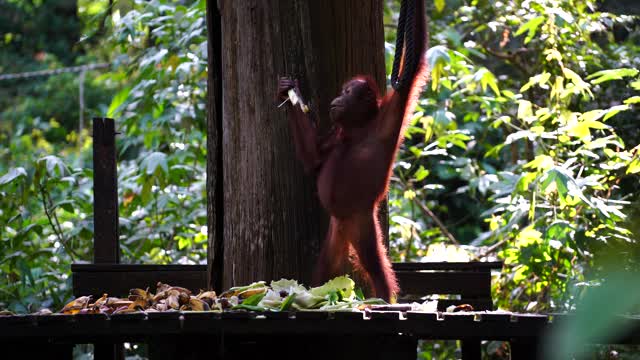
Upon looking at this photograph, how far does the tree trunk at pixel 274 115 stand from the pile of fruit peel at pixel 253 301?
22 cm

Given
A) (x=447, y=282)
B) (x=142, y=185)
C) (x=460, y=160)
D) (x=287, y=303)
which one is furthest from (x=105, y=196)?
(x=460, y=160)

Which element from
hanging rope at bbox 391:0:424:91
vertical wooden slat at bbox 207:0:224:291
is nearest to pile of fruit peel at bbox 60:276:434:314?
vertical wooden slat at bbox 207:0:224:291

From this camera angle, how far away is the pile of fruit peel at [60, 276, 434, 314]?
209 cm

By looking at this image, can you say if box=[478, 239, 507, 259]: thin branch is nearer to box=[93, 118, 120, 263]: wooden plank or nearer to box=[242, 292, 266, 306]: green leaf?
box=[93, 118, 120, 263]: wooden plank

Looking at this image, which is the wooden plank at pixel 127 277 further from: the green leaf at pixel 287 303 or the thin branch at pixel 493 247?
the thin branch at pixel 493 247

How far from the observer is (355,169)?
258 centimetres

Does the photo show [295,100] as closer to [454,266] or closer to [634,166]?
[454,266]

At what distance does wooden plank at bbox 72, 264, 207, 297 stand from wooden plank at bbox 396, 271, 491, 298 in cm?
80

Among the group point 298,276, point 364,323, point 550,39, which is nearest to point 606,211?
point 550,39

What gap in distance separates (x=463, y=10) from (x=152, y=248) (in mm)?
2478

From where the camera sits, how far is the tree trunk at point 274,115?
2621mm

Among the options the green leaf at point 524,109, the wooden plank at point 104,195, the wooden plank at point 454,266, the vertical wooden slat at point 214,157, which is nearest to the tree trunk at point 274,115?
the vertical wooden slat at point 214,157

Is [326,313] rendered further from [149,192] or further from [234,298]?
[149,192]

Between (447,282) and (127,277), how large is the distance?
125cm
